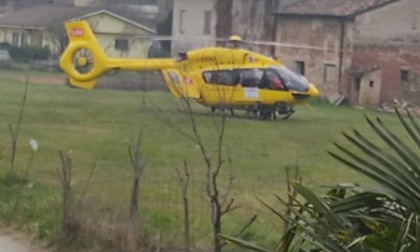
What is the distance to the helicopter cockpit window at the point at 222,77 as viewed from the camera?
34812mm

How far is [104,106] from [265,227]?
24931 millimetres

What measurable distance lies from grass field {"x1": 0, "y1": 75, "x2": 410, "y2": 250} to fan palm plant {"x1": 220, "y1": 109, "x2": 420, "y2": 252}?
125 centimetres

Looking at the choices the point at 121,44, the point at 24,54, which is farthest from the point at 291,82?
the point at 121,44

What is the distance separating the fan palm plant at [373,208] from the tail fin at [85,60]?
105 ft

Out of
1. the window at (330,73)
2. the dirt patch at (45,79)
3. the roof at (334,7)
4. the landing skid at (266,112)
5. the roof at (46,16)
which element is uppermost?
the roof at (334,7)

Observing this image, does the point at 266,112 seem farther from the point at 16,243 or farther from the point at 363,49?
the point at 16,243

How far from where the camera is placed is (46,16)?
6456 cm

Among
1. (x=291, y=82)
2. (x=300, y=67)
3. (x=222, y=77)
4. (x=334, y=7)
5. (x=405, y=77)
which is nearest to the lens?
(x=222, y=77)

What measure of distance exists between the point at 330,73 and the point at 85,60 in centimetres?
1242

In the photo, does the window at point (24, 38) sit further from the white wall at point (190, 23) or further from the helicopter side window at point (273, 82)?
the helicopter side window at point (273, 82)

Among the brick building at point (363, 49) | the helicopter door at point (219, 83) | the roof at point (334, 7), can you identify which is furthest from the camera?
the roof at point (334, 7)

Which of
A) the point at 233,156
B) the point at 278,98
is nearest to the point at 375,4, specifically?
the point at 278,98

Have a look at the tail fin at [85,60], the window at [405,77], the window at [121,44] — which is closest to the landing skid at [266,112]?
the tail fin at [85,60]

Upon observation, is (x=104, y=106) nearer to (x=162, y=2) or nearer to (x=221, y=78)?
(x=221, y=78)
